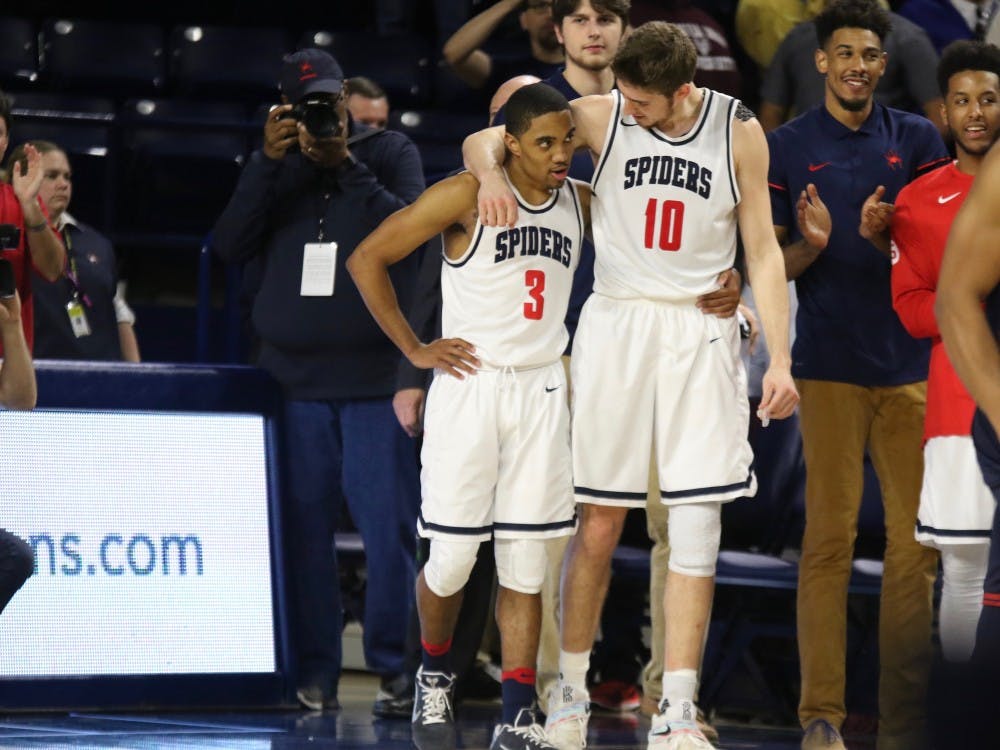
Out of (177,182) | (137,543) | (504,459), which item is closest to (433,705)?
(504,459)

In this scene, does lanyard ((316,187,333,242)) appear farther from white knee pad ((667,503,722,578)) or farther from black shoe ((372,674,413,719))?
white knee pad ((667,503,722,578))

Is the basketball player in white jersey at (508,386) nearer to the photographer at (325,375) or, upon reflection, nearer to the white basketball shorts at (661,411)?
the white basketball shorts at (661,411)

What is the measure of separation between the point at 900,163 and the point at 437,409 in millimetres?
1740

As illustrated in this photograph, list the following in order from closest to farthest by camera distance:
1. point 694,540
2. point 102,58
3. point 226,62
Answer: point 694,540 → point 102,58 → point 226,62

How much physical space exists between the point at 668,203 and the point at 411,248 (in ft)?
2.48

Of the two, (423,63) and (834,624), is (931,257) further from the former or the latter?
(423,63)

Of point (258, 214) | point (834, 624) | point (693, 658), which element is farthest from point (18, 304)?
point (834, 624)

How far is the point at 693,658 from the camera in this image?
4586mm

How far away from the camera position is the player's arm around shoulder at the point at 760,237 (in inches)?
186

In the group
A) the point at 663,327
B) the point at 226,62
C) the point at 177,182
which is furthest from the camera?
the point at 226,62

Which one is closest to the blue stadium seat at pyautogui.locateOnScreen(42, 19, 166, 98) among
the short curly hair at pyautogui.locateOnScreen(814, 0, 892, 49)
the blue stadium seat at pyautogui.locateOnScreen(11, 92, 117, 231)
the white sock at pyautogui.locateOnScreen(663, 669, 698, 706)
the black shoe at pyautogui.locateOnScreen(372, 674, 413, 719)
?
the blue stadium seat at pyautogui.locateOnScreen(11, 92, 117, 231)

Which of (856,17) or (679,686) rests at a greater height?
(856,17)

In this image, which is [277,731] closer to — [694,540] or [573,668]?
[573,668]

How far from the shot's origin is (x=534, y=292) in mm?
4828
